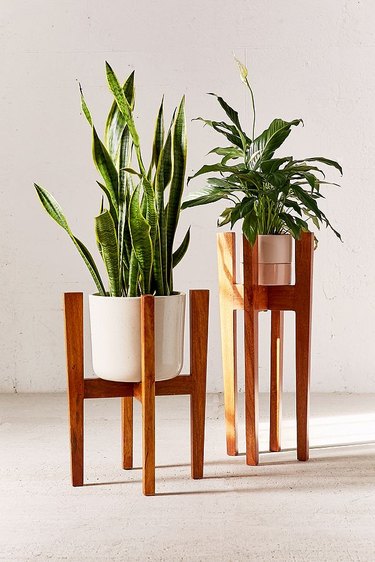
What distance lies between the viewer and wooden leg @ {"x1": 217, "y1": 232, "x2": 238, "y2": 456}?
97.3 inches

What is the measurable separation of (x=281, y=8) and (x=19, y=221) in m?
1.65

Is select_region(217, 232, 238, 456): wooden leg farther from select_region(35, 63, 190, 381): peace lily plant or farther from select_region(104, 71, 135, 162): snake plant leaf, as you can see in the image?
select_region(104, 71, 135, 162): snake plant leaf

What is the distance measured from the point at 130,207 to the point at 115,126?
30 cm

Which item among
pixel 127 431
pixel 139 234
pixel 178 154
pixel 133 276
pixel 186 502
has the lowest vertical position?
pixel 186 502

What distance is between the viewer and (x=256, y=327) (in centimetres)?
237

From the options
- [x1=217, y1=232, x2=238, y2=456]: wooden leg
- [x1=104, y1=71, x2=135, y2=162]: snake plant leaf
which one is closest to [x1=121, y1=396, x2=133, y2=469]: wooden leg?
[x1=217, y1=232, x2=238, y2=456]: wooden leg

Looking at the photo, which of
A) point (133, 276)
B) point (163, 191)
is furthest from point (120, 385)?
point (163, 191)

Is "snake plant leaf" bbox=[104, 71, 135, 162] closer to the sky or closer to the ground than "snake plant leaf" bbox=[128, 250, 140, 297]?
closer to the sky

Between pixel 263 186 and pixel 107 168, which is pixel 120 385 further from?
pixel 263 186

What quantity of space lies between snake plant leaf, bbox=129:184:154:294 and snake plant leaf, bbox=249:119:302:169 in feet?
1.40

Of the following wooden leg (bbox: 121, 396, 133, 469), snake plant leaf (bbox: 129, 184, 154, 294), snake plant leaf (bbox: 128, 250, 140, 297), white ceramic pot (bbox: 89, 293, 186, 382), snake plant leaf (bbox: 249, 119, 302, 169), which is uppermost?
snake plant leaf (bbox: 249, 119, 302, 169)

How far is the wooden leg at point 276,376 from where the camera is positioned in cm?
252

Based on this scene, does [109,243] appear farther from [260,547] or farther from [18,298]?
[18,298]

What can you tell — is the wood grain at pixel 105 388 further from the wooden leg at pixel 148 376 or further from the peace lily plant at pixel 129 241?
the wooden leg at pixel 148 376
